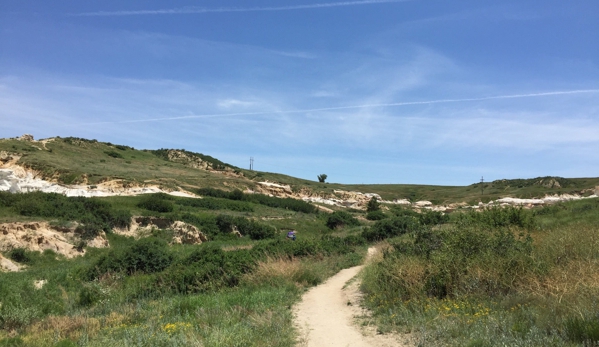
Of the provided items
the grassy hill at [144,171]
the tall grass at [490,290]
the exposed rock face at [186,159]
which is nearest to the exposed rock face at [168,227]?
the grassy hill at [144,171]

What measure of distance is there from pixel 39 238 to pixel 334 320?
23273 mm

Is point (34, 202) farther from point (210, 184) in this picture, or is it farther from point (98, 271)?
point (210, 184)

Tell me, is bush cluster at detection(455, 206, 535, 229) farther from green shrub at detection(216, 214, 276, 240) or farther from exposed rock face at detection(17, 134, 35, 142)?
exposed rock face at detection(17, 134, 35, 142)

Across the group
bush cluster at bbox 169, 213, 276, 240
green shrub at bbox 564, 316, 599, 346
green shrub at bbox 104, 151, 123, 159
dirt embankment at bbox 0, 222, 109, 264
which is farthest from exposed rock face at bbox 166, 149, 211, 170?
green shrub at bbox 564, 316, 599, 346

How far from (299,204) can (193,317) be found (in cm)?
5349

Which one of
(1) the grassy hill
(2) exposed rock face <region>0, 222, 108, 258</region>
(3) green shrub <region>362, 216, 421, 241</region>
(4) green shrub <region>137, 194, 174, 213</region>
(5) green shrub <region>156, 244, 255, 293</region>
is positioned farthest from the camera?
(1) the grassy hill

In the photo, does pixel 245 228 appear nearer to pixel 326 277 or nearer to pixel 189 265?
pixel 189 265

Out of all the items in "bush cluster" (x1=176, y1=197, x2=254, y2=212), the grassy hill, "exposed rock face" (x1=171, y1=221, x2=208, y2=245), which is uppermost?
the grassy hill

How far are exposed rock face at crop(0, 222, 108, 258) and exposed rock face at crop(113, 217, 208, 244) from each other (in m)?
4.83

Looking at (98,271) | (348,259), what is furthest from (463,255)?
(98,271)

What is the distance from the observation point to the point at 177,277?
14.6m

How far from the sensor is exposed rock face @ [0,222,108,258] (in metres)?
25.0

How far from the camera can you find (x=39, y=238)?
25844 millimetres

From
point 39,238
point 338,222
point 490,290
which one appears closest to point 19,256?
point 39,238
